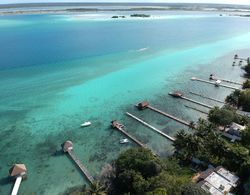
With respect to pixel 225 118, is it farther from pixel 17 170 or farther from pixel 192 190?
pixel 17 170

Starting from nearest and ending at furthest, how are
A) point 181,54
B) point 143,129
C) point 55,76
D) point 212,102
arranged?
point 143,129 < point 212,102 < point 55,76 < point 181,54

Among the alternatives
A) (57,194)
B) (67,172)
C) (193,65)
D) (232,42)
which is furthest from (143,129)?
(232,42)

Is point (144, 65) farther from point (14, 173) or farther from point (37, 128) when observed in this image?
point (14, 173)

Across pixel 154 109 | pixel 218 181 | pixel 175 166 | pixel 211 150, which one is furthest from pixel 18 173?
pixel 154 109

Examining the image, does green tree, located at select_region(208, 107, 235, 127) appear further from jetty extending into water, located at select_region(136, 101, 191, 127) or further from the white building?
the white building

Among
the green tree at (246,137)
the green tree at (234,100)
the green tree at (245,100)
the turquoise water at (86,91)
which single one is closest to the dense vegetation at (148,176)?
the turquoise water at (86,91)

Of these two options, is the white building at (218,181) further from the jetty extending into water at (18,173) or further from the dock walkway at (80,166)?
the jetty extending into water at (18,173)
